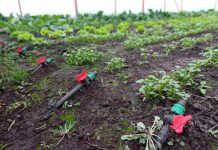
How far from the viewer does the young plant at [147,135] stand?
2254 mm

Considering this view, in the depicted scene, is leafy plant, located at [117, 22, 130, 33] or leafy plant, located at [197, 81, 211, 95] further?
leafy plant, located at [117, 22, 130, 33]

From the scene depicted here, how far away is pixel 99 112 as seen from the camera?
9.53 ft

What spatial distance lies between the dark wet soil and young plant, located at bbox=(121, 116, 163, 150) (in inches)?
2.3

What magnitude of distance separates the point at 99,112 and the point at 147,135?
0.73 m

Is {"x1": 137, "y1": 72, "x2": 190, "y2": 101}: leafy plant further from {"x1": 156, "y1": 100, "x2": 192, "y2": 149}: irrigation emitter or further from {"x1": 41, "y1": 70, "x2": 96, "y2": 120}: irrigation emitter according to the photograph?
{"x1": 41, "y1": 70, "x2": 96, "y2": 120}: irrigation emitter

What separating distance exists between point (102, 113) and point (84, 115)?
0.20m

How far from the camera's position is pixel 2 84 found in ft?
12.9

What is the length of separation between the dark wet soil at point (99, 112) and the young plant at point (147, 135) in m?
0.06

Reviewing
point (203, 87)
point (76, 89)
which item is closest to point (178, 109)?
point (203, 87)

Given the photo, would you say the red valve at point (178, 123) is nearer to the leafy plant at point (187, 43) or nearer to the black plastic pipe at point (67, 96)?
the black plastic pipe at point (67, 96)

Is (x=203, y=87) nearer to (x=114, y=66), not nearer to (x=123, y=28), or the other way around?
(x=114, y=66)

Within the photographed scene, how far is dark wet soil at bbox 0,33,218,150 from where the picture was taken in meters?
2.46

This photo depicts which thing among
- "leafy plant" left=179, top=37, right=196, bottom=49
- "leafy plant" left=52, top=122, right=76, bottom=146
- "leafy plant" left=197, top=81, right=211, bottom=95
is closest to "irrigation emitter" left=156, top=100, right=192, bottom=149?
"leafy plant" left=197, top=81, right=211, bottom=95

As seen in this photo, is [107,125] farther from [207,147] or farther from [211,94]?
[211,94]
